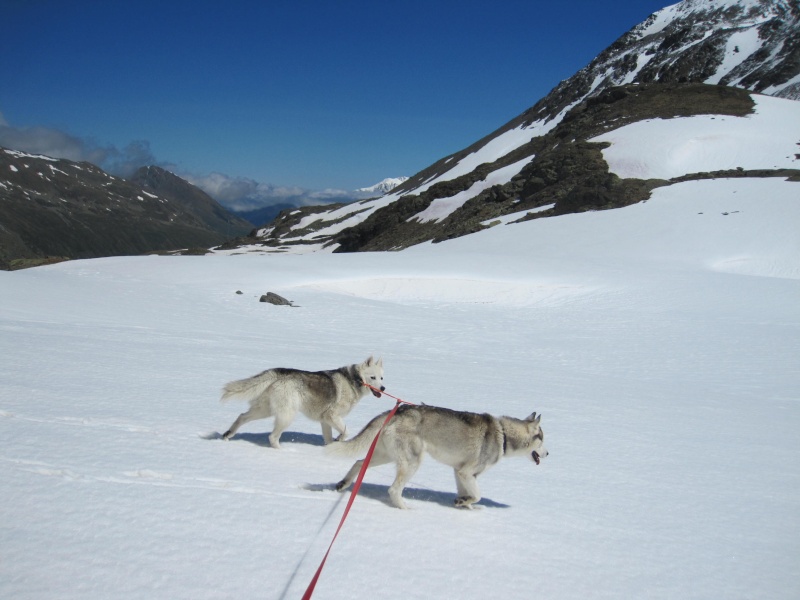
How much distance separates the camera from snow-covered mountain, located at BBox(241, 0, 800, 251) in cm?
4900

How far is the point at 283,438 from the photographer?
283 inches

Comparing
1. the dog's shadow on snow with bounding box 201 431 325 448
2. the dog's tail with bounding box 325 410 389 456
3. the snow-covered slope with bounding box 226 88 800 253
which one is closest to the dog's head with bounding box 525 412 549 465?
the dog's tail with bounding box 325 410 389 456

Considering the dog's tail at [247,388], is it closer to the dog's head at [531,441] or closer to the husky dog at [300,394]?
the husky dog at [300,394]

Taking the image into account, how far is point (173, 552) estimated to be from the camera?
12.4 feet

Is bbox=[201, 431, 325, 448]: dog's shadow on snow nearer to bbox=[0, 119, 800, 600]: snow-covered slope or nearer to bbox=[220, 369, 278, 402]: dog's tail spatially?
bbox=[0, 119, 800, 600]: snow-covered slope

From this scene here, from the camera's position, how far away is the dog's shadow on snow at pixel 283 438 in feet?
21.7

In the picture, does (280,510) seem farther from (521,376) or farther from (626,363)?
(626,363)

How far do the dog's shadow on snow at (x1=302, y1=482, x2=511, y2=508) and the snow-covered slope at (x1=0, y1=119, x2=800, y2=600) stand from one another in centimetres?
3

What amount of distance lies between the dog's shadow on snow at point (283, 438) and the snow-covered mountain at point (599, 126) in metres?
36.0

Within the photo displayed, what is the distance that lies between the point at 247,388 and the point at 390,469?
6.19ft

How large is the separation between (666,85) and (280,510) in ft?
268

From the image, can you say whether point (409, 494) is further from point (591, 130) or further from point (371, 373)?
point (591, 130)

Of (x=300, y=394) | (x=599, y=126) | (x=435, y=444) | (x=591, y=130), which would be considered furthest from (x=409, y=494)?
(x=599, y=126)

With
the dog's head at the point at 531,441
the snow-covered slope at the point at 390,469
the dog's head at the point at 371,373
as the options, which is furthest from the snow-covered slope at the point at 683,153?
the dog's head at the point at 531,441
